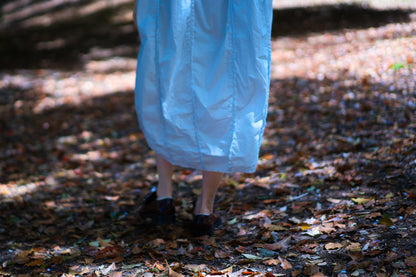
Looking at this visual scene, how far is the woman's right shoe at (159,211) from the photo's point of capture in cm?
262

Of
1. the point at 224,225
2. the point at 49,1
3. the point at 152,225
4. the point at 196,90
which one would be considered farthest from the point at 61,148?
the point at 49,1

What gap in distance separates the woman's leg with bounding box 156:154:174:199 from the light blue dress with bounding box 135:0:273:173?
0.94ft

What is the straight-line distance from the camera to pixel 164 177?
259cm

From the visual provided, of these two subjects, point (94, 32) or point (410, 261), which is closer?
point (410, 261)

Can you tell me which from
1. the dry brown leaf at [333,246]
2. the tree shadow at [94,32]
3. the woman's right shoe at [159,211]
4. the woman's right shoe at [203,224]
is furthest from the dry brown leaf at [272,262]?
the tree shadow at [94,32]

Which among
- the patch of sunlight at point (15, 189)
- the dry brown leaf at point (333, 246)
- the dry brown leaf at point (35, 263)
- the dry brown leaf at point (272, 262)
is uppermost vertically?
the dry brown leaf at point (333, 246)

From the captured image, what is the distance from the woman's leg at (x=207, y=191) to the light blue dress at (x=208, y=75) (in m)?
0.18

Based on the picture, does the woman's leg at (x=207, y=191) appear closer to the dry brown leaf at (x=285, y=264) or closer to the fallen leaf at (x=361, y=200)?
the dry brown leaf at (x=285, y=264)

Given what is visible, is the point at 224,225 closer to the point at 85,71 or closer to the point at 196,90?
the point at 196,90

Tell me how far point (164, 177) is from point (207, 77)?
74 centimetres

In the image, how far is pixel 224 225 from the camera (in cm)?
271

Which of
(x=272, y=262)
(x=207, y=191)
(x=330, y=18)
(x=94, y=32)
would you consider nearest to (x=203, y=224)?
(x=207, y=191)

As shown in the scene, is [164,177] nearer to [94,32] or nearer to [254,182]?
[254,182]

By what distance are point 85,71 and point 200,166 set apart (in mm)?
7315
